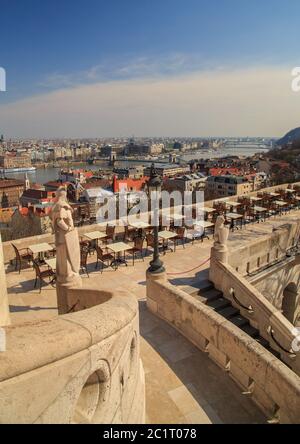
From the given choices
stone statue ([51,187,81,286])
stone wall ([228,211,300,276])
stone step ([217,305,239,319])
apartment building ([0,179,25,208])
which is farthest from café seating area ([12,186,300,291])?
apartment building ([0,179,25,208])

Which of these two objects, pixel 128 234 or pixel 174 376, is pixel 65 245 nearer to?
pixel 174 376

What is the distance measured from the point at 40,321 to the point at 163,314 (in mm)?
3943

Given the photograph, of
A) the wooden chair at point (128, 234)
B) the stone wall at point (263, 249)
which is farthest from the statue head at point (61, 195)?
the wooden chair at point (128, 234)

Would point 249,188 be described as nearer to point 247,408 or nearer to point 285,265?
point 285,265

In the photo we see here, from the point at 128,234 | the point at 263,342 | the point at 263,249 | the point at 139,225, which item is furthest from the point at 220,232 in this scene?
the point at 128,234

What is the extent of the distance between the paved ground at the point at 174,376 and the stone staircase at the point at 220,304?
1.25 metres

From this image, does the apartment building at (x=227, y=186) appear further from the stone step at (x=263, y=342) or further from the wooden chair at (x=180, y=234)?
the stone step at (x=263, y=342)

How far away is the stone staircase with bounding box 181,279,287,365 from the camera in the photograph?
6.89m

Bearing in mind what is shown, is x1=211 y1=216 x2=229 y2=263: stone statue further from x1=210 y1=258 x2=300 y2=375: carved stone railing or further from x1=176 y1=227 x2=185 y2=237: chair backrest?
x1=176 y1=227 x2=185 y2=237: chair backrest

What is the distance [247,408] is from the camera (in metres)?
4.38

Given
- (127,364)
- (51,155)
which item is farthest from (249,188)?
(51,155)

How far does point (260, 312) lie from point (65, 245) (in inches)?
172

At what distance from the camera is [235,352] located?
188 inches
